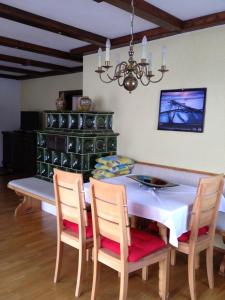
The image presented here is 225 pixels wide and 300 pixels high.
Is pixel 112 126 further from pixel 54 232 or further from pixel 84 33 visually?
pixel 54 232

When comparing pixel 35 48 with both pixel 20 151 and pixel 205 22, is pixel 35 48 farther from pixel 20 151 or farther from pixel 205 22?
pixel 20 151

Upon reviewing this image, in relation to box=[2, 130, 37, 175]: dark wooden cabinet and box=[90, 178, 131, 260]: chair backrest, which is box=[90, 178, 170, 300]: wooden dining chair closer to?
box=[90, 178, 131, 260]: chair backrest

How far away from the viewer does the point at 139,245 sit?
2.06 metres

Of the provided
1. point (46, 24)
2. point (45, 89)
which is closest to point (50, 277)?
point (46, 24)

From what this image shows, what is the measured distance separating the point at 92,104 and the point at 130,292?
2.79 metres

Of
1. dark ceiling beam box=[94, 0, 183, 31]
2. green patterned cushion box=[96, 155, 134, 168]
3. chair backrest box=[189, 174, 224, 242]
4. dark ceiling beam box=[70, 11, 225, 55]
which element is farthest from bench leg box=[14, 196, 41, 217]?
dark ceiling beam box=[94, 0, 183, 31]

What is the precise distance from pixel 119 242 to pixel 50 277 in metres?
0.92

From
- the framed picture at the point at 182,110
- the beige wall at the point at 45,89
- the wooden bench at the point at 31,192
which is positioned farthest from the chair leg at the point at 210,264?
the beige wall at the point at 45,89

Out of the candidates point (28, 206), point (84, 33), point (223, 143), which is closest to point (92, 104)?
point (84, 33)

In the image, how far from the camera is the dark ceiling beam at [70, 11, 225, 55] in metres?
2.88

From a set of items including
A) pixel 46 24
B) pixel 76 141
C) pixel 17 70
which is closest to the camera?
pixel 46 24

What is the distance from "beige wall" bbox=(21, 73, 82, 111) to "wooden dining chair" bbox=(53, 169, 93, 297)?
3828mm

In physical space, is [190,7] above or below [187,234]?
above

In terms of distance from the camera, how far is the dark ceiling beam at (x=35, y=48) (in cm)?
390
